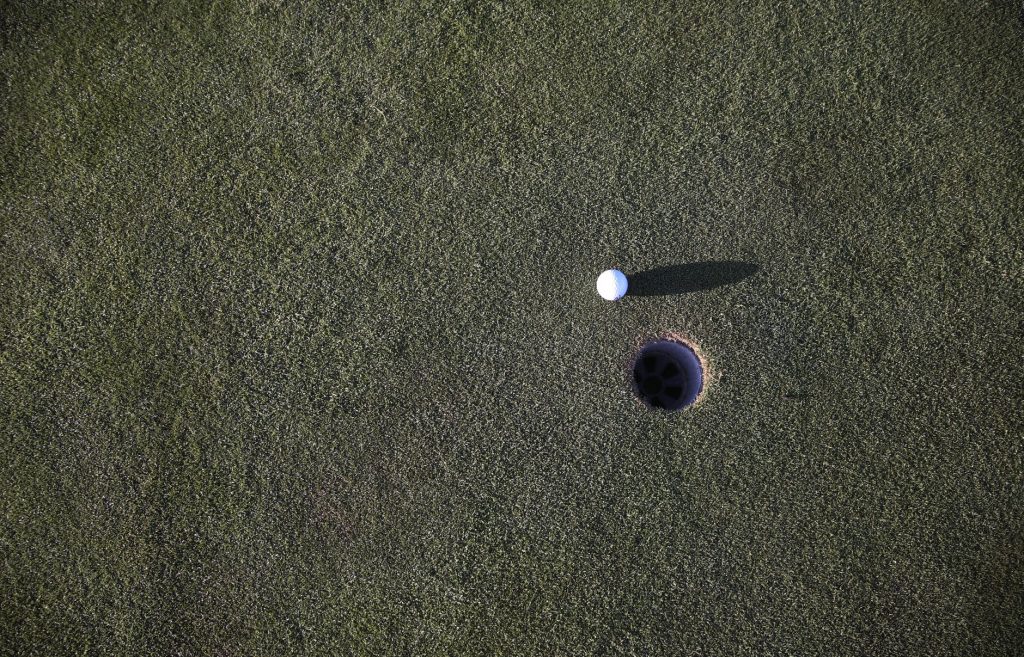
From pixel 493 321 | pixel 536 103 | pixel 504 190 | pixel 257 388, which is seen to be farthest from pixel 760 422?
pixel 257 388

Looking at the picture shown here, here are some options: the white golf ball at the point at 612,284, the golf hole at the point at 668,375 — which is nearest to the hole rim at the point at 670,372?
the golf hole at the point at 668,375

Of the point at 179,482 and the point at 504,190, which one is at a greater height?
the point at 504,190

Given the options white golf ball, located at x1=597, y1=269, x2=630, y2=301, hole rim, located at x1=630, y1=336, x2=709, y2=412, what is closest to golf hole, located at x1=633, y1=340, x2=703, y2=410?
hole rim, located at x1=630, y1=336, x2=709, y2=412

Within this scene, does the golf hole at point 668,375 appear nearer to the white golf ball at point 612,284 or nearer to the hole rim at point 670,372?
the hole rim at point 670,372

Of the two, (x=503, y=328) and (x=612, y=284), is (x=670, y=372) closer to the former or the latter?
(x=612, y=284)

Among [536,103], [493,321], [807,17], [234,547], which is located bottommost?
[234,547]

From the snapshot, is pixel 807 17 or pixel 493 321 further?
pixel 807 17

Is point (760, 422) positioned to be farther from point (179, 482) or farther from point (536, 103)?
point (179, 482)
